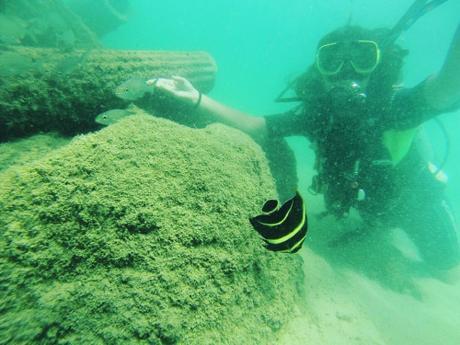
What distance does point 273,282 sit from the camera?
7.71 ft

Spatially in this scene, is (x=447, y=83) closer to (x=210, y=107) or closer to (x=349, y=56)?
(x=349, y=56)

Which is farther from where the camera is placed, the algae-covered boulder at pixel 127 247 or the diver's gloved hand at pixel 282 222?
the algae-covered boulder at pixel 127 247

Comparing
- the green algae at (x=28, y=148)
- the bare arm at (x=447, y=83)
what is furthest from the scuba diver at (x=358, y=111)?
the green algae at (x=28, y=148)

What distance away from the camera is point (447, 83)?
4.19 meters

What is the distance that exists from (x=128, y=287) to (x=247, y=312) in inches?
36.8

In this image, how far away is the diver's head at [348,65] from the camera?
4.46m

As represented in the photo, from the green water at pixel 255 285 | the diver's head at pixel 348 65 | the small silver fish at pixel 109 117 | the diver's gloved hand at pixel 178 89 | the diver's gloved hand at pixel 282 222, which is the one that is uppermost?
the diver's head at pixel 348 65

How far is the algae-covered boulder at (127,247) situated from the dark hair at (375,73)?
4139 millimetres

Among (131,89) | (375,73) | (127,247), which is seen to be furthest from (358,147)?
(127,247)

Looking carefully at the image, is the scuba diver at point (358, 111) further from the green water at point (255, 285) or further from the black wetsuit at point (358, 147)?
the green water at point (255, 285)

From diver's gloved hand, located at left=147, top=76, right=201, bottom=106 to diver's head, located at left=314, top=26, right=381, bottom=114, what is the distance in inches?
94.6

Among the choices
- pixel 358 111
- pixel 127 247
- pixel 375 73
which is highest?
pixel 375 73

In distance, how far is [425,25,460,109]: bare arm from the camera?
3992mm

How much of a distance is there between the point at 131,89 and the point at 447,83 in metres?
4.81
